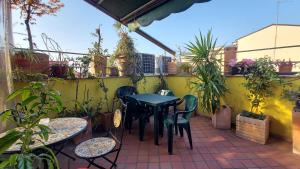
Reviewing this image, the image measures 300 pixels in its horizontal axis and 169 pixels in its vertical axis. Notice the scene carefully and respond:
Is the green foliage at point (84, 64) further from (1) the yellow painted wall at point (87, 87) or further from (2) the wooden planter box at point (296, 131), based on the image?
(2) the wooden planter box at point (296, 131)

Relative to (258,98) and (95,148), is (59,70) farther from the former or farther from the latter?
(258,98)

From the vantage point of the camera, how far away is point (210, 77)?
12.0 feet

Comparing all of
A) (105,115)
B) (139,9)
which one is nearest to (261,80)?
(139,9)

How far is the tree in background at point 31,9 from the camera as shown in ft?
10.7

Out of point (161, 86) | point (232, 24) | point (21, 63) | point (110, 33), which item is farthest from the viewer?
point (232, 24)

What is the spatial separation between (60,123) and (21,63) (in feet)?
4.55

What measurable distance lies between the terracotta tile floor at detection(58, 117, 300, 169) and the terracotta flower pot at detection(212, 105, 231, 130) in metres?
0.35

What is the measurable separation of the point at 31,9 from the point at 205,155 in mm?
4075

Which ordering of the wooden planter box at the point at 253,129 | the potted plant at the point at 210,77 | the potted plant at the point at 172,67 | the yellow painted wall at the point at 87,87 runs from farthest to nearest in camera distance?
the potted plant at the point at 172,67
the potted plant at the point at 210,77
the yellow painted wall at the point at 87,87
the wooden planter box at the point at 253,129

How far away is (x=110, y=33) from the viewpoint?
4363 mm

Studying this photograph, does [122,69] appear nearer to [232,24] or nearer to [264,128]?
[264,128]

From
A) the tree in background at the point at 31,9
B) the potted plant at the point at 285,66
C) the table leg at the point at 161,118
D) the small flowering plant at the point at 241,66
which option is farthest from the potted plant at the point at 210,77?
the tree in background at the point at 31,9

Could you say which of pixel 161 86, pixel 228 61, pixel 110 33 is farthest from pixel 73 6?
pixel 228 61

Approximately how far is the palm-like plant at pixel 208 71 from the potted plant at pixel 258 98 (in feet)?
1.73
